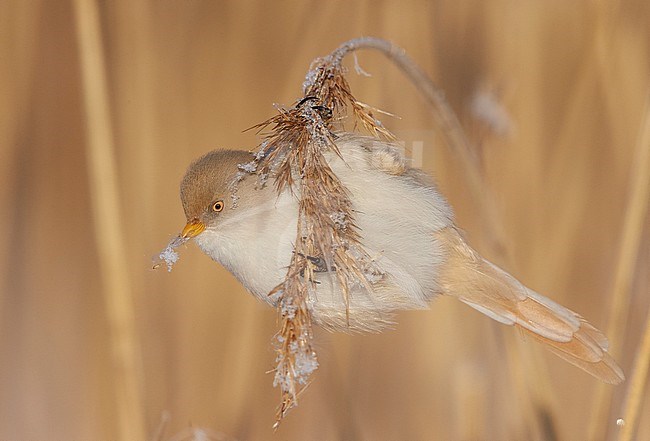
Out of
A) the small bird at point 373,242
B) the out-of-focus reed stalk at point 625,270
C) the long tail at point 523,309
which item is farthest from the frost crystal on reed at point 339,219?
the out-of-focus reed stalk at point 625,270

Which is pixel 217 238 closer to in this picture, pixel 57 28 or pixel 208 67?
pixel 208 67

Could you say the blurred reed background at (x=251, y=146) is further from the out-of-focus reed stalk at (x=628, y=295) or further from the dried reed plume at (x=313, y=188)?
the dried reed plume at (x=313, y=188)

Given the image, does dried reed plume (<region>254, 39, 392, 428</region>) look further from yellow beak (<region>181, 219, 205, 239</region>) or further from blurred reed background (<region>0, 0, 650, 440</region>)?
blurred reed background (<region>0, 0, 650, 440</region>)

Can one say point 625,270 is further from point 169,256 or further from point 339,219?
point 169,256

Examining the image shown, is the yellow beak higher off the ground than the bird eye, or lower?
lower

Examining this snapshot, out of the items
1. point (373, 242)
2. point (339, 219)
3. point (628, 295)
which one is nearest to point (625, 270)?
point (628, 295)

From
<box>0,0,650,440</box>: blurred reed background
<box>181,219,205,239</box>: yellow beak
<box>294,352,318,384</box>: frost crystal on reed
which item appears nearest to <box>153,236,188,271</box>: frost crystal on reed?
<box>181,219,205,239</box>: yellow beak
